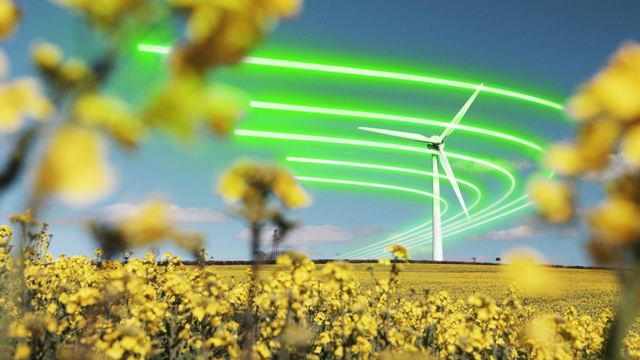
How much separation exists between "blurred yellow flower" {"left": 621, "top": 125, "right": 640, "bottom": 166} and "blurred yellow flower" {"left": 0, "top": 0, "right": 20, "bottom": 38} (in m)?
1.25

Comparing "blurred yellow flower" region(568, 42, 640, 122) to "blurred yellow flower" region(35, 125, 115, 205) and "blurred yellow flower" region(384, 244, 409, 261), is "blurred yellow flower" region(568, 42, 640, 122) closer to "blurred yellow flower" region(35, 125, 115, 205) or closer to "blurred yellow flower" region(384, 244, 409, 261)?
"blurred yellow flower" region(35, 125, 115, 205)

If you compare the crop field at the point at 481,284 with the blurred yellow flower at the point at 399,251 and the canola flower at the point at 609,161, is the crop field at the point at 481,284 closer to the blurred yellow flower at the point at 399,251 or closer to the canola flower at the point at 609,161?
the blurred yellow flower at the point at 399,251

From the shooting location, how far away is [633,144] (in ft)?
2.34

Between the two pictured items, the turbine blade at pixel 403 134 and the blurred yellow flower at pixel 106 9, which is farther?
the turbine blade at pixel 403 134

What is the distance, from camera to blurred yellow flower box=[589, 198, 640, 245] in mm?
718

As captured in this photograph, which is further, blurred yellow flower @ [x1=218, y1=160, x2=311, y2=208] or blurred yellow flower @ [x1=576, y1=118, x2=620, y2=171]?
blurred yellow flower @ [x1=218, y1=160, x2=311, y2=208]

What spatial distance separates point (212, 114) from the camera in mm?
574

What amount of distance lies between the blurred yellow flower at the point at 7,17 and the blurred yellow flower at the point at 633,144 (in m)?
1.25

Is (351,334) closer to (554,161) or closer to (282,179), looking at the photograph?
(282,179)

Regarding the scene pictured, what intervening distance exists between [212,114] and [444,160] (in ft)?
83.1

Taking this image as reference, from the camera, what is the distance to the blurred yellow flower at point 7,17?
0.68 metres

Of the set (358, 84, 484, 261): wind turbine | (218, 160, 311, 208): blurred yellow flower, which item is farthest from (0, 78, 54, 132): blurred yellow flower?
(358, 84, 484, 261): wind turbine

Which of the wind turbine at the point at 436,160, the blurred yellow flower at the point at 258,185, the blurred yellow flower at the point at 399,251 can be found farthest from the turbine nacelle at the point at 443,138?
the blurred yellow flower at the point at 258,185

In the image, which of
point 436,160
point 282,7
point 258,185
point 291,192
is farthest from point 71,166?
point 436,160
